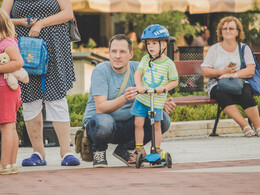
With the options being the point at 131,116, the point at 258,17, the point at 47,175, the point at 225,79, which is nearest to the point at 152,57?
the point at 131,116

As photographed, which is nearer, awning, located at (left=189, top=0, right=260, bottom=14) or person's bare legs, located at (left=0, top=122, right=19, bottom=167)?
person's bare legs, located at (left=0, top=122, right=19, bottom=167)

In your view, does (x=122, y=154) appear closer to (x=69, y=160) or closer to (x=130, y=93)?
(x=69, y=160)

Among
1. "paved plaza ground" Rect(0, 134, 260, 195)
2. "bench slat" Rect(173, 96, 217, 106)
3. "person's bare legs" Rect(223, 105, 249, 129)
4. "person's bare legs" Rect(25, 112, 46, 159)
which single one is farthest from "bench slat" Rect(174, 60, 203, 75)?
"person's bare legs" Rect(25, 112, 46, 159)

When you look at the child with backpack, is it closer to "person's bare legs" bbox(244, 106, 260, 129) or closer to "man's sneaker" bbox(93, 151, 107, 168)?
"man's sneaker" bbox(93, 151, 107, 168)

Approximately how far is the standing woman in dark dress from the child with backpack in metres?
0.46

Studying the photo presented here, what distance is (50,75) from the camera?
22.4 feet

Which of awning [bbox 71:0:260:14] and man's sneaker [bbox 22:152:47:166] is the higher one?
awning [bbox 71:0:260:14]

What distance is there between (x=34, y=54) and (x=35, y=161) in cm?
103

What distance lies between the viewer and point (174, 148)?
837cm

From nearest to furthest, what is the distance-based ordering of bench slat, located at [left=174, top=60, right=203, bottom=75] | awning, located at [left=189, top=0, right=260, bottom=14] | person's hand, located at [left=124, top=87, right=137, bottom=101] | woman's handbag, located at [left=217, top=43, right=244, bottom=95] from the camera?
person's hand, located at [left=124, top=87, right=137, bottom=101], woman's handbag, located at [left=217, top=43, right=244, bottom=95], bench slat, located at [left=174, top=60, right=203, bottom=75], awning, located at [left=189, top=0, right=260, bottom=14]

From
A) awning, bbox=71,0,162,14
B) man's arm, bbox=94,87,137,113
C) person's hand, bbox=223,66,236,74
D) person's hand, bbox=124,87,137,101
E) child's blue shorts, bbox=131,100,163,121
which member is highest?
awning, bbox=71,0,162,14

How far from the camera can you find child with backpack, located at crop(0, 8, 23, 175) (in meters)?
6.19

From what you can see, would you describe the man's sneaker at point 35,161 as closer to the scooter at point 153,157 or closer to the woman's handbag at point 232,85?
the scooter at point 153,157

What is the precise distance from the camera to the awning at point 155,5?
695 inches
